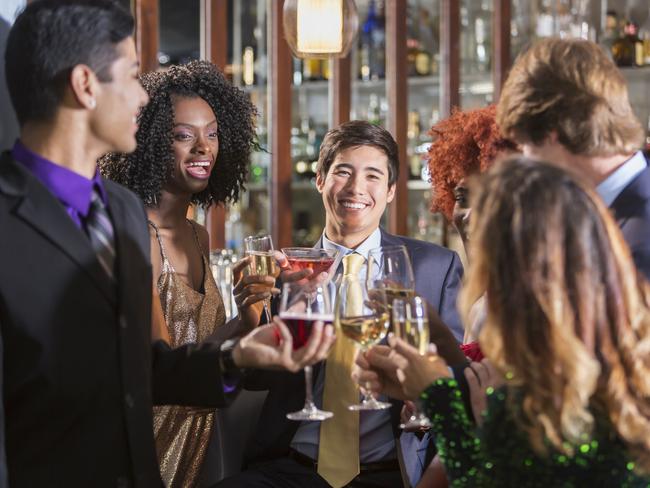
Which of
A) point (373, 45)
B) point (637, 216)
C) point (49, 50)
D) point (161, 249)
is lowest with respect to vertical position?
point (161, 249)

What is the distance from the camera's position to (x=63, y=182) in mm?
1723

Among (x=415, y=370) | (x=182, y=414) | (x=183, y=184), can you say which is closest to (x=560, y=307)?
(x=415, y=370)

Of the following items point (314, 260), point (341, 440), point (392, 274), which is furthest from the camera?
point (341, 440)

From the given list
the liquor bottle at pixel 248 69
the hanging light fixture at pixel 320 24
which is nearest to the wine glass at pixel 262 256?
the hanging light fixture at pixel 320 24

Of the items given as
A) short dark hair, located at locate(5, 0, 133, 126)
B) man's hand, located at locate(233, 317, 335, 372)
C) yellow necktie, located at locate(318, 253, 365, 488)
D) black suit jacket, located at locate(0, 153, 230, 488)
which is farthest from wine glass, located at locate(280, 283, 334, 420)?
yellow necktie, located at locate(318, 253, 365, 488)

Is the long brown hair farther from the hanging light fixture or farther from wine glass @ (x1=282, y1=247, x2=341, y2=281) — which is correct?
the hanging light fixture

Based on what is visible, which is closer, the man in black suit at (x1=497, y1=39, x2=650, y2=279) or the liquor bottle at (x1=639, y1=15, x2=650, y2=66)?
the man in black suit at (x1=497, y1=39, x2=650, y2=279)

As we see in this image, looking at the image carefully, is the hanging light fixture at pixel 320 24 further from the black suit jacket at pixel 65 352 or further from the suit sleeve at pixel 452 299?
the black suit jacket at pixel 65 352

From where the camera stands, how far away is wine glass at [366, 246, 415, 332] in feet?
6.68

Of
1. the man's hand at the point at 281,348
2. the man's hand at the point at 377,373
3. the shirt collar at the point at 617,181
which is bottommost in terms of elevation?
the man's hand at the point at 377,373

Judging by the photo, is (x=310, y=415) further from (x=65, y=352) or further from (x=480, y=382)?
(x=65, y=352)

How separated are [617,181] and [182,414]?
129cm

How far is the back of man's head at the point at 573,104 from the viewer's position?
197 centimetres

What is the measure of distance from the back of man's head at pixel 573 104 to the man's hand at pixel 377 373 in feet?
1.64
